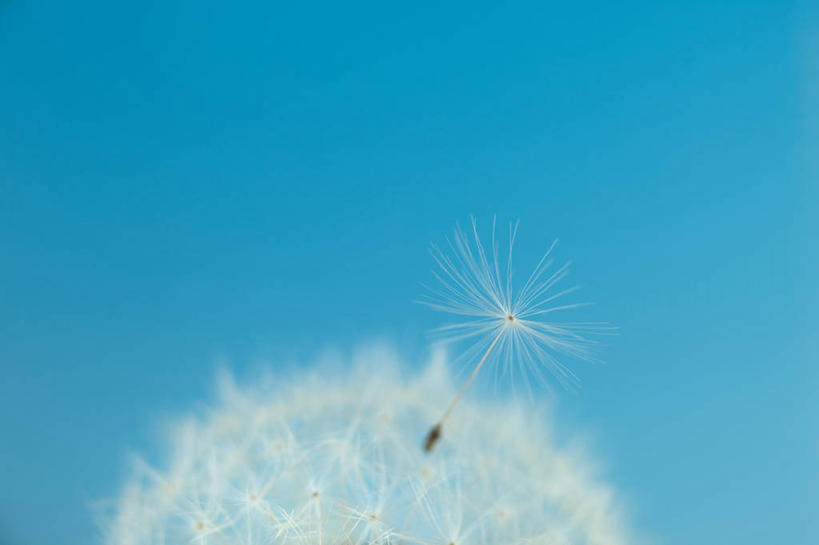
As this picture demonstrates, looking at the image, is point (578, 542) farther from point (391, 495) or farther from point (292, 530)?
point (292, 530)

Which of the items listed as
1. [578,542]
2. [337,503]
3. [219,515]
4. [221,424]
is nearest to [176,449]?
[221,424]

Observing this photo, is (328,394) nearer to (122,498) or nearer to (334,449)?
(334,449)

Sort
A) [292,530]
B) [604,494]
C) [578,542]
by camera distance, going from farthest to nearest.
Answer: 1. [604,494]
2. [578,542]
3. [292,530]

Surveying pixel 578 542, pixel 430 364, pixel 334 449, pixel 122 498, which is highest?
pixel 430 364

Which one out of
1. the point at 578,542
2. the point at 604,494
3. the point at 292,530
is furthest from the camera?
the point at 604,494

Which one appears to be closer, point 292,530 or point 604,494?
point 292,530

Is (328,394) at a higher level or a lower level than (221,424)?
higher
